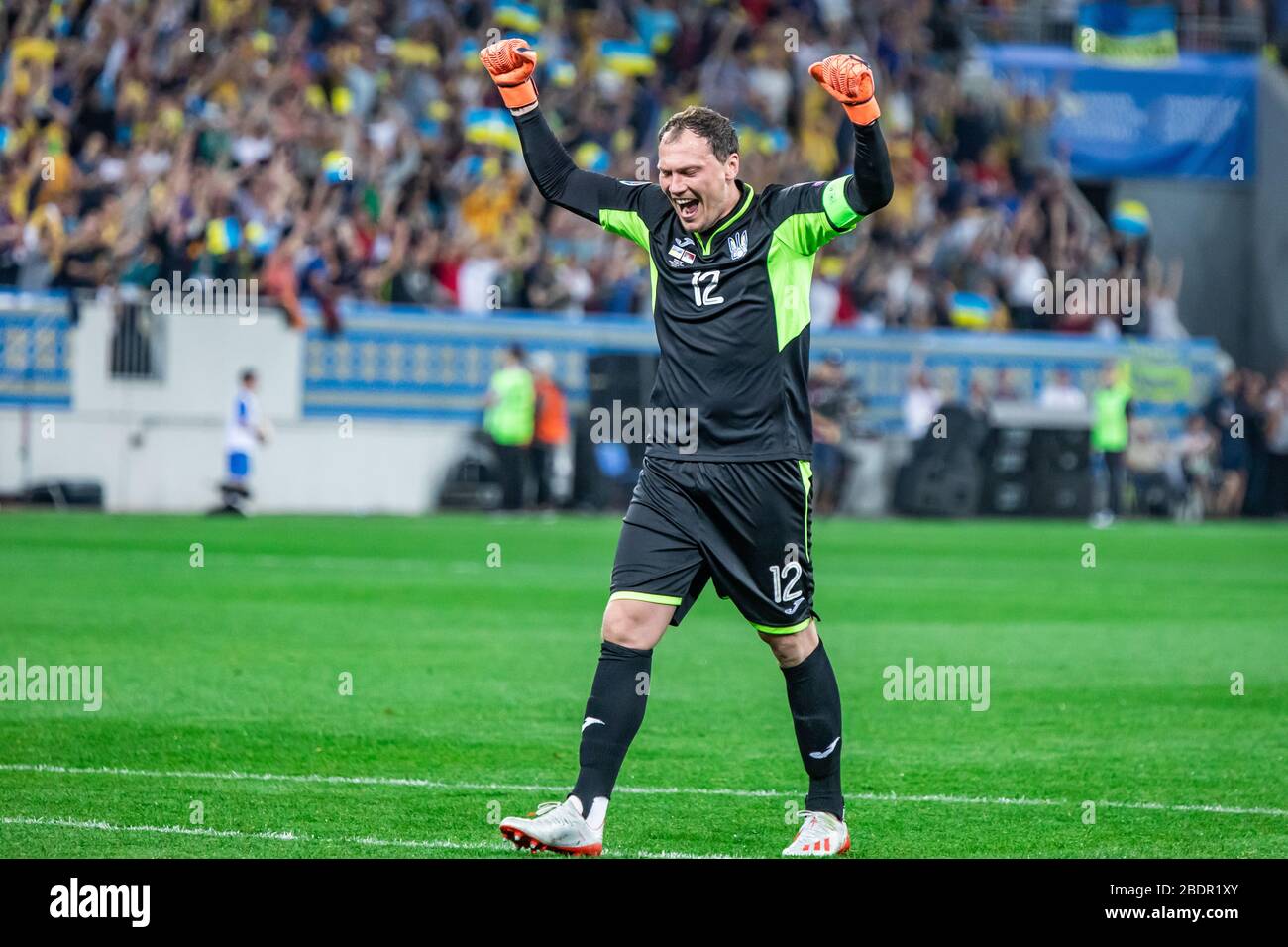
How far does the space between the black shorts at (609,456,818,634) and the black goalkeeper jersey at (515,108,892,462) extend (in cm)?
9

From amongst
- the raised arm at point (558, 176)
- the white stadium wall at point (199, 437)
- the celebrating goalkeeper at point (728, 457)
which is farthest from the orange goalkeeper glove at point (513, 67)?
the white stadium wall at point (199, 437)

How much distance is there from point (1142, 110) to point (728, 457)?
3353cm

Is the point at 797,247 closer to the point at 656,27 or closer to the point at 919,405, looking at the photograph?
the point at 919,405

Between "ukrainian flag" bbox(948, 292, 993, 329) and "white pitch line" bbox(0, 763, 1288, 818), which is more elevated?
"ukrainian flag" bbox(948, 292, 993, 329)

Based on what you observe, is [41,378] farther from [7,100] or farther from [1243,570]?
[1243,570]

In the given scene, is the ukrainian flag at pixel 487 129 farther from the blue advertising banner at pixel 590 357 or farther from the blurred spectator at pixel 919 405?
the blurred spectator at pixel 919 405

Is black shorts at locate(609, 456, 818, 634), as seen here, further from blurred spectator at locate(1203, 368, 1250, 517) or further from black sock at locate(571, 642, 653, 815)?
blurred spectator at locate(1203, 368, 1250, 517)

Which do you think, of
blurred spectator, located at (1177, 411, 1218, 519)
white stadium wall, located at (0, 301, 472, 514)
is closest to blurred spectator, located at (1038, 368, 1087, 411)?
blurred spectator, located at (1177, 411, 1218, 519)

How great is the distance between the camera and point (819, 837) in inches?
268

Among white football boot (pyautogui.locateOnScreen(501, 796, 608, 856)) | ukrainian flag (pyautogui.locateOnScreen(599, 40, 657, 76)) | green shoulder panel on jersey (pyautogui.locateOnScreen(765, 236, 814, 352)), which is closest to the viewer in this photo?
white football boot (pyautogui.locateOnScreen(501, 796, 608, 856))

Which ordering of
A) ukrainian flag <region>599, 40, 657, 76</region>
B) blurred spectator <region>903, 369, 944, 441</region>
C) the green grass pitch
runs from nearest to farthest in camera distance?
the green grass pitch, blurred spectator <region>903, 369, 944, 441</region>, ukrainian flag <region>599, 40, 657, 76</region>

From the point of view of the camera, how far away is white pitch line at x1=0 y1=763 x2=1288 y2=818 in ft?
26.2

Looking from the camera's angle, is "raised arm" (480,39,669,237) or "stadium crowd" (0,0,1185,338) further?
"stadium crowd" (0,0,1185,338)
